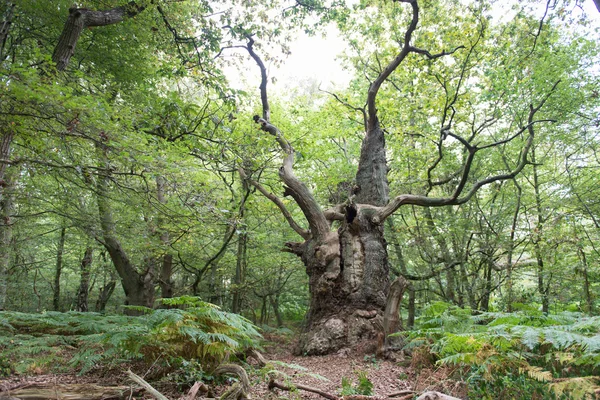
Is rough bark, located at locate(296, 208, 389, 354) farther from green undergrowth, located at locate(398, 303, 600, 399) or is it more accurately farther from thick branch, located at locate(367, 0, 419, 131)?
green undergrowth, located at locate(398, 303, 600, 399)

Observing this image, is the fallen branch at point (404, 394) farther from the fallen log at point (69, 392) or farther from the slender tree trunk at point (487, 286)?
the slender tree trunk at point (487, 286)

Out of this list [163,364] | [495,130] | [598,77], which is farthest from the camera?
[495,130]

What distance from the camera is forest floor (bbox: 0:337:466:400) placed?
8.18ft

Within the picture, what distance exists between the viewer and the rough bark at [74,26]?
4.20 m

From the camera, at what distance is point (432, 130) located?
848 cm

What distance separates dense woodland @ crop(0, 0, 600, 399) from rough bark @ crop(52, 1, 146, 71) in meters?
0.03

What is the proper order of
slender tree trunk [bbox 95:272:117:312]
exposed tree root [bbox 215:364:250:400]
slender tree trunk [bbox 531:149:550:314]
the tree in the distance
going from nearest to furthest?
1. exposed tree root [bbox 215:364:250:400]
2. the tree in the distance
3. slender tree trunk [bbox 531:149:550:314]
4. slender tree trunk [bbox 95:272:117:312]

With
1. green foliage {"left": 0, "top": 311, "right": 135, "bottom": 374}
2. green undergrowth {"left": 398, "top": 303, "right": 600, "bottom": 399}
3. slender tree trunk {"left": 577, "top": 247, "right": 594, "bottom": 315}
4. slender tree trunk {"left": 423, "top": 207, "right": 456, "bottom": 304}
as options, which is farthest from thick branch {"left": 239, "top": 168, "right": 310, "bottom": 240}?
slender tree trunk {"left": 577, "top": 247, "right": 594, "bottom": 315}

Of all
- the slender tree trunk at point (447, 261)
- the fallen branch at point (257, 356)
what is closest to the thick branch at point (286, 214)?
the fallen branch at point (257, 356)

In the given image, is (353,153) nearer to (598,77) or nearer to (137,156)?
(598,77)

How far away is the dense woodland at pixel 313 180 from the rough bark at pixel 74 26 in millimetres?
27

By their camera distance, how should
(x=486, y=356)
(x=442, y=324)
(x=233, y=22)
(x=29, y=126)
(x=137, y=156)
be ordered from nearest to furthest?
(x=486, y=356) < (x=29, y=126) < (x=137, y=156) < (x=442, y=324) < (x=233, y=22)

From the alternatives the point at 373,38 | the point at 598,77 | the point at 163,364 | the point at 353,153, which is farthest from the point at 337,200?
the point at 163,364

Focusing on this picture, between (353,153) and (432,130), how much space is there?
11.7 feet
